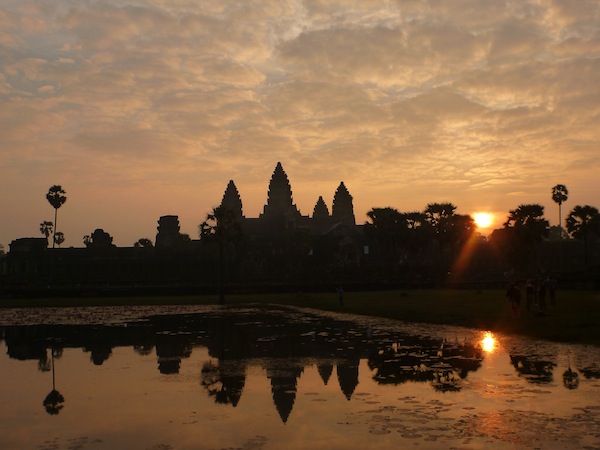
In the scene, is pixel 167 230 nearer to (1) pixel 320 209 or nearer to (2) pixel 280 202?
(2) pixel 280 202

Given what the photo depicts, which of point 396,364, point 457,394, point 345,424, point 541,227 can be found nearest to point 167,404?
point 345,424

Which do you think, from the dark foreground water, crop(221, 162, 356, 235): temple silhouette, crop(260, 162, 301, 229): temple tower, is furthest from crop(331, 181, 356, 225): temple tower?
the dark foreground water

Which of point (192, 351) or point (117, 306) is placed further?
point (117, 306)

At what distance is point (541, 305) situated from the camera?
30750 mm

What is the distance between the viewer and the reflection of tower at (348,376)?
47.4 feet

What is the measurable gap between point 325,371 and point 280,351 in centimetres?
447

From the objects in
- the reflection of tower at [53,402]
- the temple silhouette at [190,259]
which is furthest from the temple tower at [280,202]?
the reflection of tower at [53,402]

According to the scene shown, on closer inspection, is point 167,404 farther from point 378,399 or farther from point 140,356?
point 140,356

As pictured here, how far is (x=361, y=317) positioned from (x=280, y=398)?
2310cm

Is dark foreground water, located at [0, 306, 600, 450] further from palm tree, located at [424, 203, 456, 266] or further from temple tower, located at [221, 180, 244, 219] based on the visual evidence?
temple tower, located at [221, 180, 244, 219]

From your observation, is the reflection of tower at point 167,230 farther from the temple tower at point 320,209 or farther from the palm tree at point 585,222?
the palm tree at point 585,222

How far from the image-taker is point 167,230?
137m

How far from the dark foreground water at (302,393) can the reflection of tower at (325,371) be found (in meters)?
0.05

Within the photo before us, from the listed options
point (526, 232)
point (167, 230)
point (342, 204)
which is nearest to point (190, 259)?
point (167, 230)
